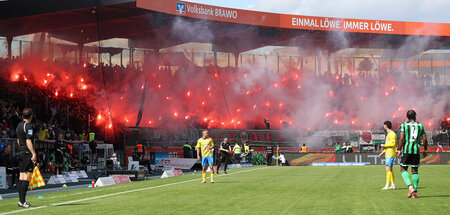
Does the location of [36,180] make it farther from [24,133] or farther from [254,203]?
[254,203]

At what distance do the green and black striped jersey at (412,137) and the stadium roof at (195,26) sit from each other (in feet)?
102

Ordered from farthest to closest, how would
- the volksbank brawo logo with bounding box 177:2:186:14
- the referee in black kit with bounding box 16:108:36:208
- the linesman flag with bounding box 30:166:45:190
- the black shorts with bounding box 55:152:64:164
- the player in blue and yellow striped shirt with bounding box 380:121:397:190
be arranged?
1. the volksbank brawo logo with bounding box 177:2:186:14
2. the black shorts with bounding box 55:152:64:164
3. the player in blue and yellow striped shirt with bounding box 380:121:397:190
4. the linesman flag with bounding box 30:166:45:190
5. the referee in black kit with bounding box 16:108:36:208

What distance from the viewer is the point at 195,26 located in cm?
5394

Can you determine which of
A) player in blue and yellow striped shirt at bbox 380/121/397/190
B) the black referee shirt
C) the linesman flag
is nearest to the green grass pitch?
the linesman flag

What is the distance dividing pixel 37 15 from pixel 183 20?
47.1 ft

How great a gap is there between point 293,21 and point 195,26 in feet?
36.0

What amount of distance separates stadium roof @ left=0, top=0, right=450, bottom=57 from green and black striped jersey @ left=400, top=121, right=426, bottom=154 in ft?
102

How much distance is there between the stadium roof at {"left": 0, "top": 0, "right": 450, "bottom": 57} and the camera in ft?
137

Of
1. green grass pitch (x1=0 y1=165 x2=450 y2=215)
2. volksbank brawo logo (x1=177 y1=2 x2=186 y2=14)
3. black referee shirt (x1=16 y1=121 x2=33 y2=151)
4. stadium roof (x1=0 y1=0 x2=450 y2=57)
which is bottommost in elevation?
green grass pitch (x1=0 y1=165 x2=450 y2=215)

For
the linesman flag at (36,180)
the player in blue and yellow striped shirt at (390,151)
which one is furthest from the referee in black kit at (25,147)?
the player in blue and yellow striped shirt at (390,151)

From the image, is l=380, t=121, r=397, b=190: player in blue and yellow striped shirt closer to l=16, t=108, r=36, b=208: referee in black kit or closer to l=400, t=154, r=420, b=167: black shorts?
l=400, t=154, r=420, b=167: black shorts

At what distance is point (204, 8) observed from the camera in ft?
167

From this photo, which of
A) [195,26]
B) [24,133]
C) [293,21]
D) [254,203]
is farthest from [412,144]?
[293,21]

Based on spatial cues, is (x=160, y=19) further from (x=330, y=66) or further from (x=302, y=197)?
(x=302, y=197)
